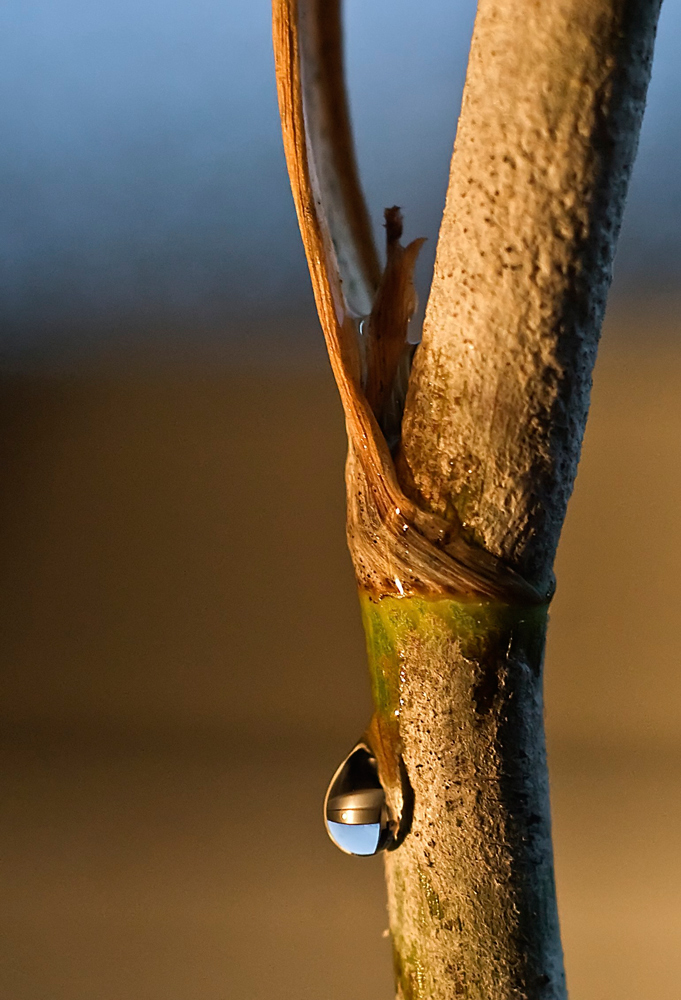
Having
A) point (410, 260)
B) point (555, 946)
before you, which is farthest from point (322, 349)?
point (555, 946)

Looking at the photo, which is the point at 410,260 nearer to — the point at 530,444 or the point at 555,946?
the point at 530,444

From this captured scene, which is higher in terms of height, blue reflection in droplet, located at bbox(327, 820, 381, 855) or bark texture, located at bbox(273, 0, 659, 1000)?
bark texture, located at bbox(273, 0, 659, 1000)

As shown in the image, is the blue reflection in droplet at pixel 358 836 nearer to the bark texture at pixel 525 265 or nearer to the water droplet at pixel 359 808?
the water droplet at pixel 359 808

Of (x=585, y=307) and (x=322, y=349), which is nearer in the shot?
(x=585, y=307)

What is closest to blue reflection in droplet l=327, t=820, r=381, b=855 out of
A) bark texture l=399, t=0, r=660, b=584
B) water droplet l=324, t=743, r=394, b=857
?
water droplet l=324, t=743, r=394, b=857

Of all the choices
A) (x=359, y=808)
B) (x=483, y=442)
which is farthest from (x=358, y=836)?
(x=483, y=442)

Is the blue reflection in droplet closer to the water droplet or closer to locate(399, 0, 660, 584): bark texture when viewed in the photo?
the water droplet
